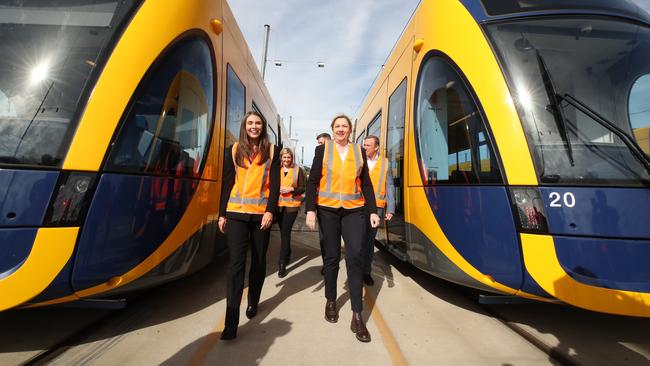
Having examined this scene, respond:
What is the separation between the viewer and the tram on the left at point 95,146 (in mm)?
1867

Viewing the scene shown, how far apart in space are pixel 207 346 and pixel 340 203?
1.51 meters

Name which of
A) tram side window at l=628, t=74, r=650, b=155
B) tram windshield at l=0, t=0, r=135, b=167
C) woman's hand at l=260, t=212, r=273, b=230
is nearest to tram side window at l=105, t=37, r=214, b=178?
tram windshield at l=0, t=0, r=135, b=167

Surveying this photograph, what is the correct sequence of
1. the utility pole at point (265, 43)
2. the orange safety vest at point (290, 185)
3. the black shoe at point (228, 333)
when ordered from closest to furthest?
the black shoe at point (228, 333) < the orange safety vest at point (290, 185) < the utility pole at point (265, 43)

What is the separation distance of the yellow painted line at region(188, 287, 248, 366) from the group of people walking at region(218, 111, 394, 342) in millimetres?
97

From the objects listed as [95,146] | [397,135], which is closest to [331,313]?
[95,146]

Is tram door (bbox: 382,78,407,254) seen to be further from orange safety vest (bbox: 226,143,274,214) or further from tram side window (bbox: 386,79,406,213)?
orange safety vest (bbox: 226,143,274,214)

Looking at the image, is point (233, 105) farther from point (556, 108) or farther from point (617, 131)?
point (617, 131)

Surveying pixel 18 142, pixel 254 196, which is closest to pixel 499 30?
pixel 254 196

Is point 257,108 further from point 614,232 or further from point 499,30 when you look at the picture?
point 614,232

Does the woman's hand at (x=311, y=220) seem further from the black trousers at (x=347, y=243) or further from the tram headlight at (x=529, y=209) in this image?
the tram headlight at (x=529, y=209)

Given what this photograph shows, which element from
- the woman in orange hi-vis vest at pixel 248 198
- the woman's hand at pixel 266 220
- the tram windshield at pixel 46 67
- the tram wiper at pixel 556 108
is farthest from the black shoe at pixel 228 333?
the tram wiper at pixel 556 108

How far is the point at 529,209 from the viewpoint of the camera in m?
2.20

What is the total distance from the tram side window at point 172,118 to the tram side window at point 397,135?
2276mm

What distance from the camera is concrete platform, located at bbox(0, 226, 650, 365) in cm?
214
